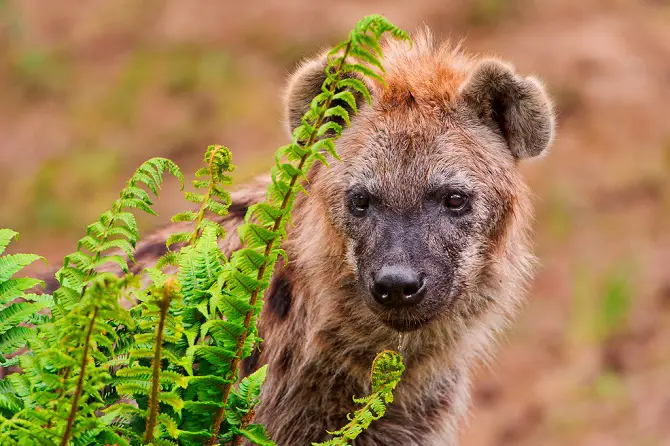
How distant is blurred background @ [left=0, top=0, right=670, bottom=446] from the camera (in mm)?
8852

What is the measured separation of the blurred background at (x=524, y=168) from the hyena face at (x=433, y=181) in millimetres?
4433

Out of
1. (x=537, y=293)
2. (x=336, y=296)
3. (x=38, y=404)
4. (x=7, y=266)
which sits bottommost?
(x=38, y=404)

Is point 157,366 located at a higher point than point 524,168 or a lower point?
lower

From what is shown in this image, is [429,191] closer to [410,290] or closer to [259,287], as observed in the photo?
[410,290]

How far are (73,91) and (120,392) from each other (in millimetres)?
10586

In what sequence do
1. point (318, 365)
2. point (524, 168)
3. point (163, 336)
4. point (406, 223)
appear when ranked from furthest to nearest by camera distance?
point (524, 168)
point (318, 365)
point (406, 223)
point (163, 336)

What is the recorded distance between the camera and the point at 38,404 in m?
2.46

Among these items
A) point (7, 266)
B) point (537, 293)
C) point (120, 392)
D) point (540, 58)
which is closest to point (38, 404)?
point (120, 392)

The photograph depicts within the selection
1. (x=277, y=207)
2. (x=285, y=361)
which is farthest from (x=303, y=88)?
(x=277, y=207)

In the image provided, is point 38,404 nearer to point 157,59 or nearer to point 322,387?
point 322,387

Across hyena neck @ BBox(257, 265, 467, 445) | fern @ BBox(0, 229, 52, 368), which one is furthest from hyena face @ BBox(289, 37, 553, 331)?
fern @ BBox(0, 229, 52, 368)

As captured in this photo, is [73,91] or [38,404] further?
[73,91]

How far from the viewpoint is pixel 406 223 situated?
383 centimetres

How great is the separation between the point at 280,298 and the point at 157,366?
6.35 ft
